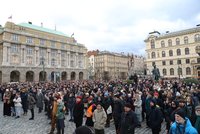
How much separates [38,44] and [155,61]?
40190 mm

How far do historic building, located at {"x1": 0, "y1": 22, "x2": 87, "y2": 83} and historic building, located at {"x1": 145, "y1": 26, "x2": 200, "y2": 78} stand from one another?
27.5 meters

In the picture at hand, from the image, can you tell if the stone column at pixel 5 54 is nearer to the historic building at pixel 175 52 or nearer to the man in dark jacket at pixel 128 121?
the historic building at pixel 175 52

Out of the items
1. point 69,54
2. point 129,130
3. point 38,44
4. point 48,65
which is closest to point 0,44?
point 38,44

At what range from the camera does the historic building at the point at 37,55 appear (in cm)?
5093

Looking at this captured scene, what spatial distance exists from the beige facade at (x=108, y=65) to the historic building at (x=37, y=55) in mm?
23857

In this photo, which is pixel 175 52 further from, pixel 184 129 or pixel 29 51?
pixel 184 129

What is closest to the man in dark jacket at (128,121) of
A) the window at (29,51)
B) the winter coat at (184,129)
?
the winter coat at (184,129)

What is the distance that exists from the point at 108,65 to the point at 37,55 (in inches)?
1885

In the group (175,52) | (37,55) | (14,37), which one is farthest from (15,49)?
(175,52)

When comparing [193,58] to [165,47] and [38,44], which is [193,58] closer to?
[165,47]

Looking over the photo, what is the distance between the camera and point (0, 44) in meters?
52.5

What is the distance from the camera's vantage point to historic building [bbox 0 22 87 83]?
50928 millimetres

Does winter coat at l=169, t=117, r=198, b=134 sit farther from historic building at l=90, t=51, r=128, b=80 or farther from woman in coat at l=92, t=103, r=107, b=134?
historic building at l=90, t=51, r=128, b=80

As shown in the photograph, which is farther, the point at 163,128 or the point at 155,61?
the point at 155,61
